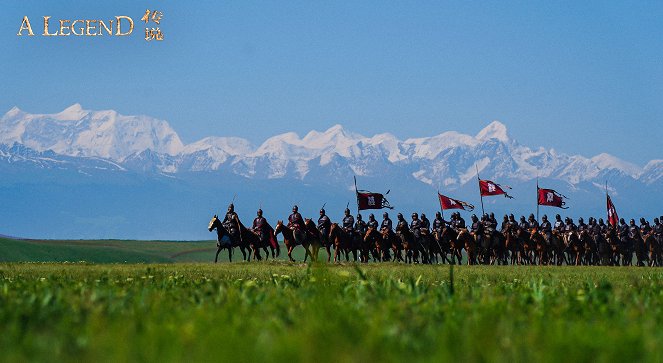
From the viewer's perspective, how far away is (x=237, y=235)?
50.1 m

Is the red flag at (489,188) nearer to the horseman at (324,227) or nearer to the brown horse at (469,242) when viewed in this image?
the brown horse at (469,242)

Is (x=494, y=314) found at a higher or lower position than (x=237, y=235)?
lower

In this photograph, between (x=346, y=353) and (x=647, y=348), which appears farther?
(x=647, y=348)

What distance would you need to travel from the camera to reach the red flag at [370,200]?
6081cm

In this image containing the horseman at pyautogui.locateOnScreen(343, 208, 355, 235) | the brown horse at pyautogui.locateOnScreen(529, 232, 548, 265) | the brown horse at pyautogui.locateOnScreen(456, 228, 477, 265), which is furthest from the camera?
the brown horse at pyautogui.locateOnScreen(529, 232, 548, 265)

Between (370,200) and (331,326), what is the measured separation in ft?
175

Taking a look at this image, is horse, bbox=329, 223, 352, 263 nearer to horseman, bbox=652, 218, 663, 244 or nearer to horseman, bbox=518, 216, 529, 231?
horseman, bbox=518, 216, 529, 231

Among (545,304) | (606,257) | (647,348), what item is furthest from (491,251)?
(647,348)

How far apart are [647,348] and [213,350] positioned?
2897 mm

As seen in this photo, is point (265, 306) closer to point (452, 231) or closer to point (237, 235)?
point (237, 235)

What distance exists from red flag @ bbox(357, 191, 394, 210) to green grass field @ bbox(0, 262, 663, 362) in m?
47.8

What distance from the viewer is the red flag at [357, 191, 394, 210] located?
60812 mm

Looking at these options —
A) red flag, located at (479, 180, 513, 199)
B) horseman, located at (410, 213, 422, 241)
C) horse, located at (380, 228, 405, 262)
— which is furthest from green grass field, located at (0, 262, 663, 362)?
red flag, located at (479, 180, 513, 199)

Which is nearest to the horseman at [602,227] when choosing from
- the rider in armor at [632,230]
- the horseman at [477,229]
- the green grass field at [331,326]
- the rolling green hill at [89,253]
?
the rider in armor at [632,230]
